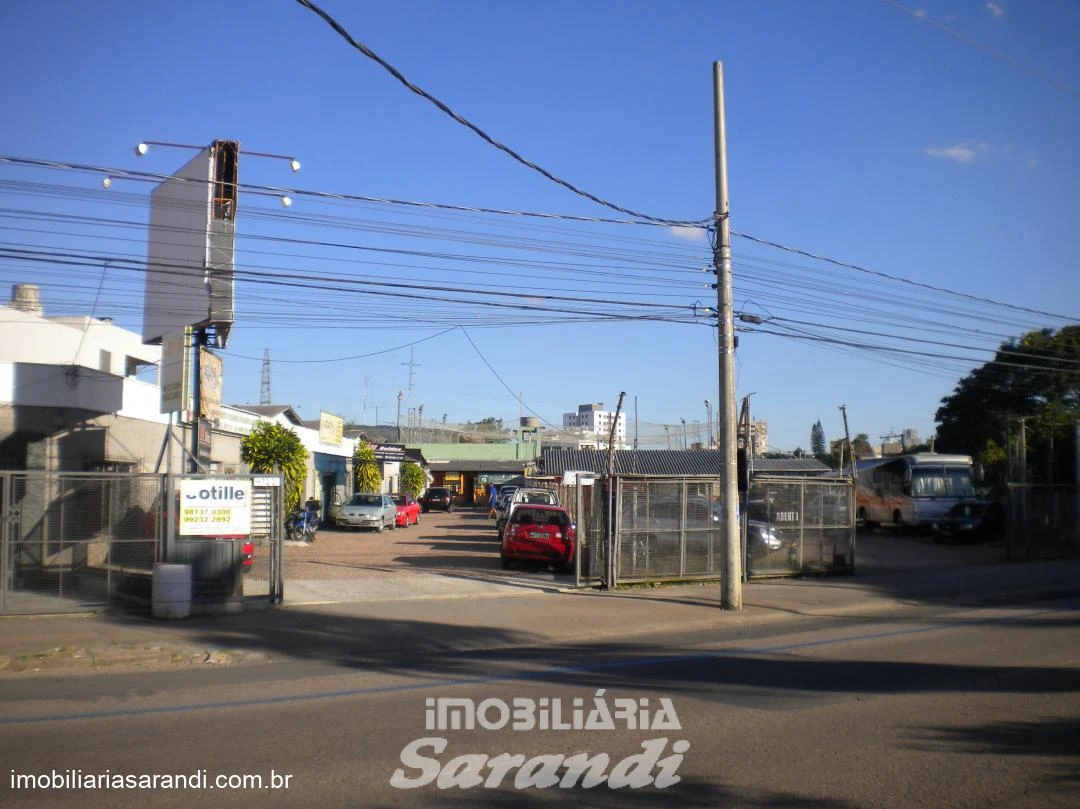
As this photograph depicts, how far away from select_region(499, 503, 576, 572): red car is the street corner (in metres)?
10.4

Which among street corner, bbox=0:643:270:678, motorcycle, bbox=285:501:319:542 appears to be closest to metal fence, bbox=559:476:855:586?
street corner, bbox=0:643:270:678

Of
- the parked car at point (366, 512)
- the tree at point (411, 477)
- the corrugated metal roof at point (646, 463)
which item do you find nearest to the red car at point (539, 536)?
the parked car at point (366, 512)

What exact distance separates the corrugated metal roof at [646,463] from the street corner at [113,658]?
28.4m

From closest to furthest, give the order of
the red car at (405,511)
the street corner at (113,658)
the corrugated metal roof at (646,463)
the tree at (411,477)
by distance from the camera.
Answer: the street corner at (113,658) → the red car at (405,511) → the corrugated metal roof at (646,463) → the tree at (411,477)

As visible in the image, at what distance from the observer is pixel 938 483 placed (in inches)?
1433

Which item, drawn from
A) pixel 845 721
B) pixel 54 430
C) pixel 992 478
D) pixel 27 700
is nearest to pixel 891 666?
pixel 845 721

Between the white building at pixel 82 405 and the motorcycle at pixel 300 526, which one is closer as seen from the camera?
the white building at pixel 82 405

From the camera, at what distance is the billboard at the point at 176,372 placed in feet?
65.9

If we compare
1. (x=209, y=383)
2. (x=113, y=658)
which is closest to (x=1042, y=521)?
(x=209, y=383)

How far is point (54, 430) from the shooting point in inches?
791

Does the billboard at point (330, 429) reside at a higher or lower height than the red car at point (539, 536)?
higher

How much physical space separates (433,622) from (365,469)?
34180 mm

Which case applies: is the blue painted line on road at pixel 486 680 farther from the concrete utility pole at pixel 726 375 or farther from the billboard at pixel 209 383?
the billboard at pixel 209 383

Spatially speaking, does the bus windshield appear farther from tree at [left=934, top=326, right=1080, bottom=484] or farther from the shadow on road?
the shadow on road
